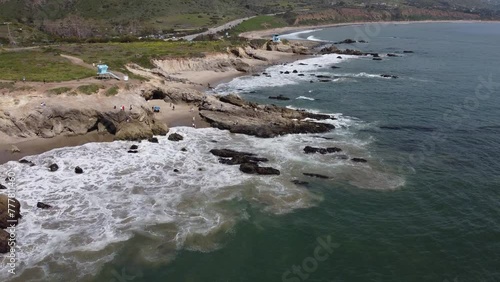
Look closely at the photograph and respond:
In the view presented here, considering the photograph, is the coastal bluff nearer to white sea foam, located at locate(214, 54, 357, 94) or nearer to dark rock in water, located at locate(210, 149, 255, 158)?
dark rock in water, located at locate(210, 149, 255, 158)

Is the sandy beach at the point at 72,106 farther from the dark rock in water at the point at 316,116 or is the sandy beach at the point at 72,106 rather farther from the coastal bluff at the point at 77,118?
the dark rock in water at the point at 316,116

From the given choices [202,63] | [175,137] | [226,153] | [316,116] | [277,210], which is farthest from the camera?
[202,63]

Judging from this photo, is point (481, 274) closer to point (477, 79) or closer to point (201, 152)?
point (201, 152)

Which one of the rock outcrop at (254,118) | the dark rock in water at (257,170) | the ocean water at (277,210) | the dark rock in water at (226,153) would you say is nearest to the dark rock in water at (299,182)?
the ocean water at (277,210)

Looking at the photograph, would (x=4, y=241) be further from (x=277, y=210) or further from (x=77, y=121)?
(x=77, y=121)

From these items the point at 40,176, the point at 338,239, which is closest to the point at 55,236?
the point at 40,176

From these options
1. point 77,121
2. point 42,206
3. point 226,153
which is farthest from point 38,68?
point 226,153
